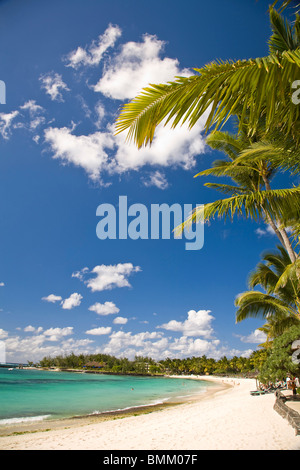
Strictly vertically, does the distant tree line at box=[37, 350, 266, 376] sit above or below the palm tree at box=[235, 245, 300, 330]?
below

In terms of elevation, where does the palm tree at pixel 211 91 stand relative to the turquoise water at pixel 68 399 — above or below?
above

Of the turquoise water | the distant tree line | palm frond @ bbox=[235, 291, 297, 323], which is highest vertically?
palm frond @ bbox=[235, 291, 297, 323]

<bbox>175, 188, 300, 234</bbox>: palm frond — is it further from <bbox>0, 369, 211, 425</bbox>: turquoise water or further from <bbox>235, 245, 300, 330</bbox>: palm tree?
<bbox>0, 369, 211, 425</bbox>: turquoise water

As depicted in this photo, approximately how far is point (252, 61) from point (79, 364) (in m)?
142

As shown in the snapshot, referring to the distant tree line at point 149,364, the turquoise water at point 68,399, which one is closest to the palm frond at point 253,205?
the turquoise water at point 68,399

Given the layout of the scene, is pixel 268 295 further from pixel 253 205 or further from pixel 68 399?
pixel 68 399

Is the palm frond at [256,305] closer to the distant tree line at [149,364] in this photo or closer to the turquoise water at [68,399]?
Result: the turquoise water at [68,399]

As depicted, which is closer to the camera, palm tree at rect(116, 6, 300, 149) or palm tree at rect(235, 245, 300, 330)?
palm tree at rect(116, 6, 300, 149)

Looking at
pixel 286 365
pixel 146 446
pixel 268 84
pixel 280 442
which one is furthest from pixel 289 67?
pixel 286 365

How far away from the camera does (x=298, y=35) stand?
10.1 feet

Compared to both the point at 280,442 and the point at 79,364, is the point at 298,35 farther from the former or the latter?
the point at 79,364

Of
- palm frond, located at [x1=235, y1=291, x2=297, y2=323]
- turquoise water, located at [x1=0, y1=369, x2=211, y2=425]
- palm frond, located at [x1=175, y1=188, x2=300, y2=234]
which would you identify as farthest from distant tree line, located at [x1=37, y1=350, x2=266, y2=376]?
palm frond, located at [x1=175, y1=188, x2=300, y2=234]

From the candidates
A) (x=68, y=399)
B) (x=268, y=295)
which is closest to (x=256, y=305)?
(x=268, y=295)
